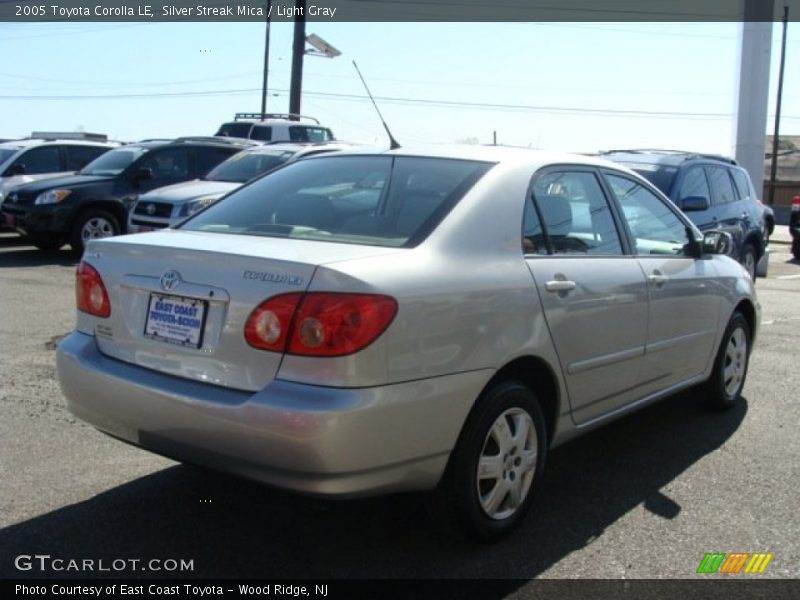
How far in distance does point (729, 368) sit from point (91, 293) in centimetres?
405

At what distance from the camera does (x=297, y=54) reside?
23.0 m

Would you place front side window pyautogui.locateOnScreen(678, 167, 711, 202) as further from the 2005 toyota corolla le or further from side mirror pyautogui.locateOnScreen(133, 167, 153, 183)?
side mirror pyautogui.locateOnScreen(133, 167, 153, 183)

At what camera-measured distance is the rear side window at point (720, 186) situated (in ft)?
34.0

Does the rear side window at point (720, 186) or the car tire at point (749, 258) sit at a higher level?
the rear side window at point (720, 186)

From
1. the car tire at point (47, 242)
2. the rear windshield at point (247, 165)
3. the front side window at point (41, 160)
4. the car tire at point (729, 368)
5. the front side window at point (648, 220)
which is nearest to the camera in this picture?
the front side window at point (648, 220)

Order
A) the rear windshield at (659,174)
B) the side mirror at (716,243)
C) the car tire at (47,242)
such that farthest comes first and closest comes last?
the car tire at (47,242), the rear windshield at (659,174), the side mirror at (716,243)

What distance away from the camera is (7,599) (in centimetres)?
308

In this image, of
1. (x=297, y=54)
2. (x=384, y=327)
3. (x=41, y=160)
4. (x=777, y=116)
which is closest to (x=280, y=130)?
(x=297, y=54)

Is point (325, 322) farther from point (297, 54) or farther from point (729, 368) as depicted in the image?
point (297, 54)

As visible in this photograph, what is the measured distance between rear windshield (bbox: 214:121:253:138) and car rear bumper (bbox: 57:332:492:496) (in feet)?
58.9

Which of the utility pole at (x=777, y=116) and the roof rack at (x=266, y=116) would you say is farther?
the utility pole at (x=777, y=116)

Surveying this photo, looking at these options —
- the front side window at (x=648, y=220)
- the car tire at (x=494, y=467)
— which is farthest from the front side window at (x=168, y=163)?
the car tire at (x=494, y=467)

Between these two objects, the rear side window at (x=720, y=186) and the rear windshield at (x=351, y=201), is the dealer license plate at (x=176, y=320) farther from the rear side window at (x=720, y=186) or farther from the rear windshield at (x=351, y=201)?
the rear side window at (x=720, y=186)

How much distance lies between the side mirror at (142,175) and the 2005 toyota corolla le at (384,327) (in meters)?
8.78
